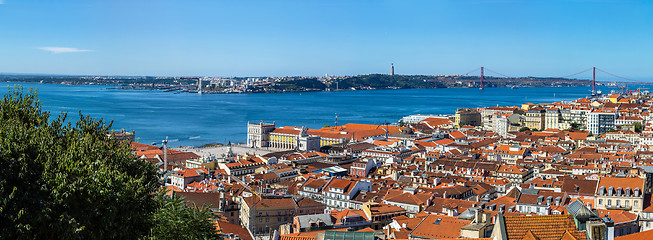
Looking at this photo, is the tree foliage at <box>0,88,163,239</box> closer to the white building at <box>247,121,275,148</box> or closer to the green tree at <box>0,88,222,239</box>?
the green tree at <box>0,88,222,239</box>

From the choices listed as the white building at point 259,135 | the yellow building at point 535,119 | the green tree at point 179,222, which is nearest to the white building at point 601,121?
the yellow building at point 535,119

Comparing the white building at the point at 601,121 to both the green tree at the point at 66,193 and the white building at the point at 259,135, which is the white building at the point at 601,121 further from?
the green tree at the point at 66,193

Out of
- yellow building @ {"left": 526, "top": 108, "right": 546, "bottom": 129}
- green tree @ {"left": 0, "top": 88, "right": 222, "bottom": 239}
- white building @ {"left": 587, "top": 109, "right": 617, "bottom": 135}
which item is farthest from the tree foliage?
yellow building @ {"left": 526, "top": 108, "right": 546, "bottom": 129}

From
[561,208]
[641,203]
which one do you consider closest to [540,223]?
[561,208]

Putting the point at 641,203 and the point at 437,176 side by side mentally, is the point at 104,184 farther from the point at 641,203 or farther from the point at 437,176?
the point at 437,176

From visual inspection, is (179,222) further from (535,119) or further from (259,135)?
(535,119)
